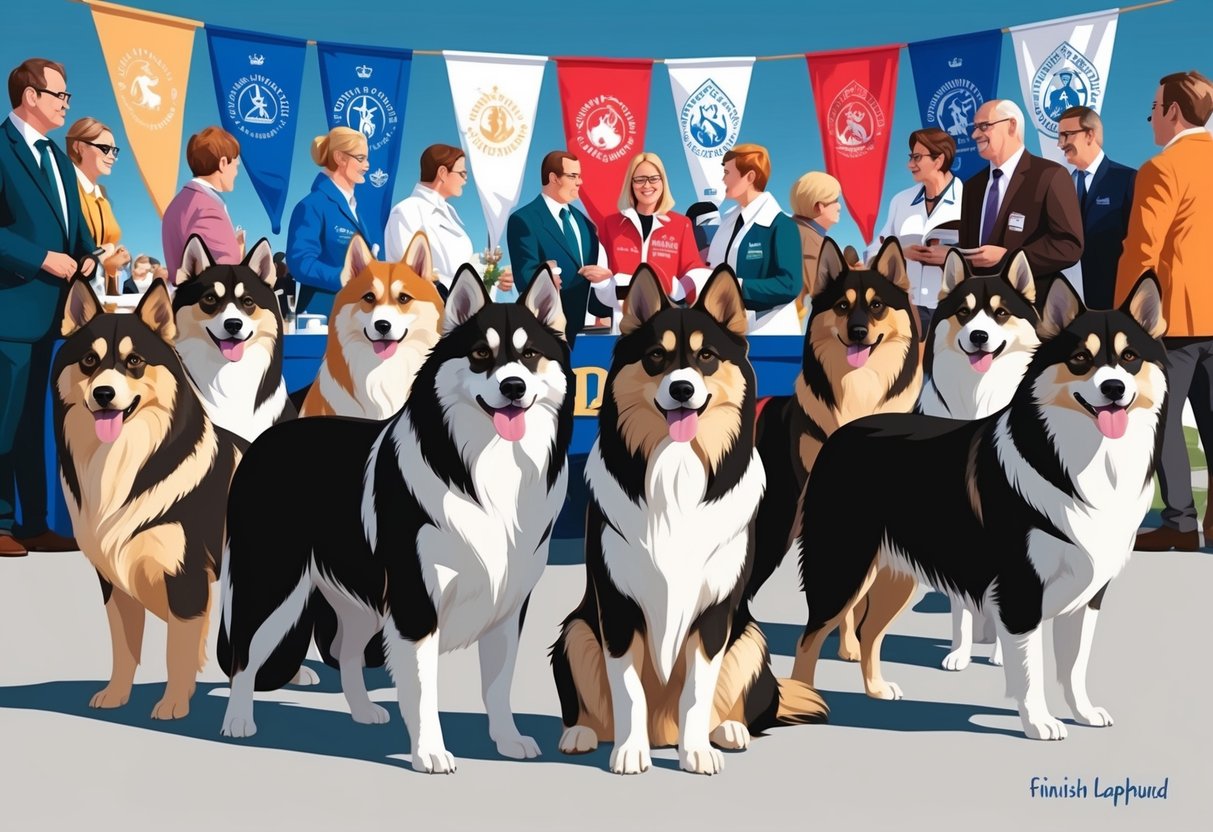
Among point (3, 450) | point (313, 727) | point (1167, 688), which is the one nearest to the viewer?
point (313, 727)

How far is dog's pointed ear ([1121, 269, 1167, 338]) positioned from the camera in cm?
347

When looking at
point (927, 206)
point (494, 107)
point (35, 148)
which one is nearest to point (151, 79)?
point (35, 148)

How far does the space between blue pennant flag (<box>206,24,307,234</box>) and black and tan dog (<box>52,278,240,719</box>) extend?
20.0 feet

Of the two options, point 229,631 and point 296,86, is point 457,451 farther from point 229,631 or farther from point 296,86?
point 296,86

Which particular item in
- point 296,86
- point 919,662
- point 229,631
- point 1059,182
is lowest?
point 919,662

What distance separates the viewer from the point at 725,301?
10.7 ft

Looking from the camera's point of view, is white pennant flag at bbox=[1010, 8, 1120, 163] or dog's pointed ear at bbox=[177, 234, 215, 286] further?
white pennant flag at bbox=[1010, 8, 1120, 163]

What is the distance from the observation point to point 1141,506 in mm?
3467

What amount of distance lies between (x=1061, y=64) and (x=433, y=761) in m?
8.22

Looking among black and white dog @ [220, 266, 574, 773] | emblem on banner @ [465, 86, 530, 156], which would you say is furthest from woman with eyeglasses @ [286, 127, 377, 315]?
emblem on banner @ [465, 86, 530, 156]

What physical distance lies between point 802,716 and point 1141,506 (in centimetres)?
121

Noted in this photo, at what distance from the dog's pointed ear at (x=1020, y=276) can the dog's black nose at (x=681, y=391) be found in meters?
2.01

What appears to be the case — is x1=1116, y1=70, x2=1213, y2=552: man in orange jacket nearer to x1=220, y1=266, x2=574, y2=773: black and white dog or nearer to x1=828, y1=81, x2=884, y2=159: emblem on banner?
x1=828, y1=81, x2=884, y2=159: emblem on banner

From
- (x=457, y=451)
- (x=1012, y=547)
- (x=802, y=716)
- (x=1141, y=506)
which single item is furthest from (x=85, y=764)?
(x=1141, y=506)
